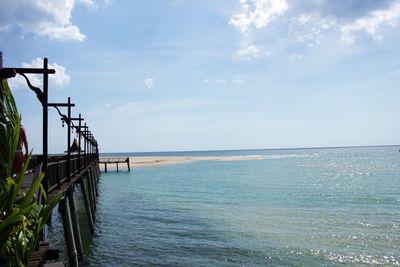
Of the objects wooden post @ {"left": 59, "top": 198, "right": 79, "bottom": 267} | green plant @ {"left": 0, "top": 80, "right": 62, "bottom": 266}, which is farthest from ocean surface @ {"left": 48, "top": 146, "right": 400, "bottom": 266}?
green plant @ {"left": 0, "top": 80, "right": 62, "bottom": 266}

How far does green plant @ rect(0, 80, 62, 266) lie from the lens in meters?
2.57

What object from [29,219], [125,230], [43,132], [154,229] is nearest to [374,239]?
[154,229]

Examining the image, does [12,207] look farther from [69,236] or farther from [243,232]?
[243,232]

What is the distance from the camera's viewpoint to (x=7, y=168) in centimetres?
263

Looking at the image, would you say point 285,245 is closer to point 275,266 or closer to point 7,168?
point 275,266

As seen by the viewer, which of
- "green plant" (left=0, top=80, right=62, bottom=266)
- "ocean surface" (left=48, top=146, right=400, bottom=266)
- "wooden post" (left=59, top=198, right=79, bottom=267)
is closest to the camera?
"green plant" (left=0, top=80, right=62, bottom=266)

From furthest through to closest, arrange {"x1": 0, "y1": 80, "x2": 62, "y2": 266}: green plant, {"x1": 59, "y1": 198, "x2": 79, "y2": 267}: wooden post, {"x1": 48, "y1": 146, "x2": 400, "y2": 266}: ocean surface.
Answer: {"x1": 48, "y1": 146, "x2": 400, "y2": 266}: ocean surface, {"x1": 59, "y1": 198, "x2": 79, "y2": 267}: wooden post, {"x1": 0, "y1": 80, "x2": 62, "y2": 266}: green plant

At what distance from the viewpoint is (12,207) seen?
8.69ft


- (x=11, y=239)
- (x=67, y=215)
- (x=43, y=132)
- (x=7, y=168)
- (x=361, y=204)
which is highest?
(x=43, y=132)

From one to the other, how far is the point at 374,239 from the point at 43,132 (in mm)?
13277

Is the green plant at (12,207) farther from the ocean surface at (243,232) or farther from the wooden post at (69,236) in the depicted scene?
the ocean surface at (243,232)

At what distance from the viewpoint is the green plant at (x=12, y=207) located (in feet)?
8.43

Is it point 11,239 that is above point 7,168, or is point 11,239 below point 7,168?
below

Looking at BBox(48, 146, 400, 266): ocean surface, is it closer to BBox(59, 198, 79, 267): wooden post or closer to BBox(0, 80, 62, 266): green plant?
BBox(59, 198, 79, 267): wooden post
